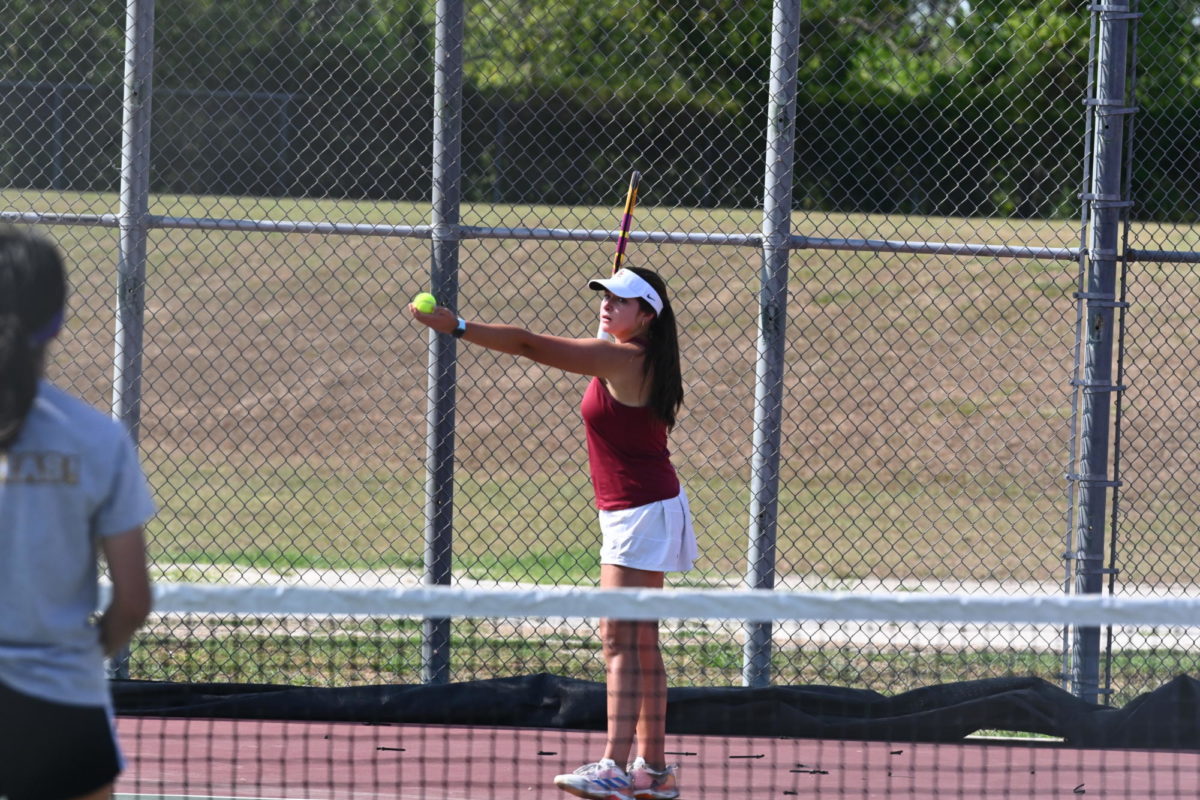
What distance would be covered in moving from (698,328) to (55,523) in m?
11.8

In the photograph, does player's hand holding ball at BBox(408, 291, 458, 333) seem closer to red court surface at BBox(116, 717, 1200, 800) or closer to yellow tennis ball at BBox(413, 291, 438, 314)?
yellow tennis ball at BBox(413, 291, 438, 314)

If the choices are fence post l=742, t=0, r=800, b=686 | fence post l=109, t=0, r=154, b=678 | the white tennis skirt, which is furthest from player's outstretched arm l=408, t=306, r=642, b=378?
fence post l=109, t=0, r=154, b=678

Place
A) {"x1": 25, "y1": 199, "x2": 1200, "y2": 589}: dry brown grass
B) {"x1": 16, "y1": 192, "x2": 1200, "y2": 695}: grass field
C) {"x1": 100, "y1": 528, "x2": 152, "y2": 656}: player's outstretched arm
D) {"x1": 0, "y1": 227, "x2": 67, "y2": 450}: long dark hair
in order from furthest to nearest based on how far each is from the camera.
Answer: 1. {"x1": 25, "y1": 199, "x2": 1200, "y2": 589}: dry brown grass
2. {"x1": 16, "y1": 192, "x2": 1200, "y2": 695}: grass field
3. {"x1": 100, "y1": 528, "x2": 152, "y2": 656}: player's outstretched arm
4. {"x1": 0, "y1": 227, "x2": 67, "y2": 450}: long dark hair

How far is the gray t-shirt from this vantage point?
93.1 inches

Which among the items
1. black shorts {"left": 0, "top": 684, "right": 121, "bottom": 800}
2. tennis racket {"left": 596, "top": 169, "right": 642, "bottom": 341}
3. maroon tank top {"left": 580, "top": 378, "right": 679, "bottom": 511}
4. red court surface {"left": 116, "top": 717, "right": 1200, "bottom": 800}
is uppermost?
tennis racket {"left": 596, "top": 169, "right": 642, "bottom": 341}

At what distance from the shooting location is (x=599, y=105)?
18156 mm

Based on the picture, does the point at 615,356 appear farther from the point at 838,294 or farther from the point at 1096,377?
the point at 838,294

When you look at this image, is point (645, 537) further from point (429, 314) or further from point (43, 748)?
point (43, 748)

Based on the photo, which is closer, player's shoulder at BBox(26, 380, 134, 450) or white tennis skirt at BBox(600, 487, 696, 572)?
player's shoulder at BBox(26, 380, 134, 450)

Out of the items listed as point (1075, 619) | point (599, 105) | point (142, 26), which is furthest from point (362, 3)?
point (1075, 619)

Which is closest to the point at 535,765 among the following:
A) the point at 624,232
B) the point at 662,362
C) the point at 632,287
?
the point at 662,362

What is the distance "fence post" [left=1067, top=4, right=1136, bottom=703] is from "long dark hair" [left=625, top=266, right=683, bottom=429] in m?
1.77

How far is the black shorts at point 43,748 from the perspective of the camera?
241 centimetres

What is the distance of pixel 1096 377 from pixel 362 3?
52.4 ft
